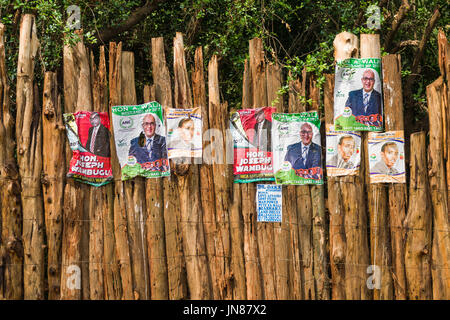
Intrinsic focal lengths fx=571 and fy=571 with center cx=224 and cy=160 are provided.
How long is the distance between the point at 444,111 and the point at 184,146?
2747mm

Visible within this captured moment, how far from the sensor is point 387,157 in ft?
19.6

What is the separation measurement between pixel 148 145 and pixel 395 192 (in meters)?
2.65

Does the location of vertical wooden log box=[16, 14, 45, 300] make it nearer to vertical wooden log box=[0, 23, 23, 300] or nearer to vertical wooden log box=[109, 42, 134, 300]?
vertical wooden log box=[0, 23, 23, 300]

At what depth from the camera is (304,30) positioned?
8.28 metres

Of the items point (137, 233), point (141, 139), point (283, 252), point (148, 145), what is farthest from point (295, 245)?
point (141, 139)

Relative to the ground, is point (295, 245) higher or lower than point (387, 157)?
lower

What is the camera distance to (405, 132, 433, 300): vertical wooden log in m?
5.83

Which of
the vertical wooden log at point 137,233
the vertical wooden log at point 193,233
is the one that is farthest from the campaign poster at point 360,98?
the vertical wooden log at point 137,233

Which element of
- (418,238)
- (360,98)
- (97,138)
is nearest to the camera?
(418,238)

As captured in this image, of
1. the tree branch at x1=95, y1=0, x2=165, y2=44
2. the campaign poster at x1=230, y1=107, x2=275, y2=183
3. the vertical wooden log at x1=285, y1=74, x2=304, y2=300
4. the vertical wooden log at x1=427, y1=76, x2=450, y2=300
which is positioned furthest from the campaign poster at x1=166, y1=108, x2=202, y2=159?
the vertical wooden log at x1=427, y1=76, x2=450, y2=300

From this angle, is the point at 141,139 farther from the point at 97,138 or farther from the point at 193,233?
the point at 193,233

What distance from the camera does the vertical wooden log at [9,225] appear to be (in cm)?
598
